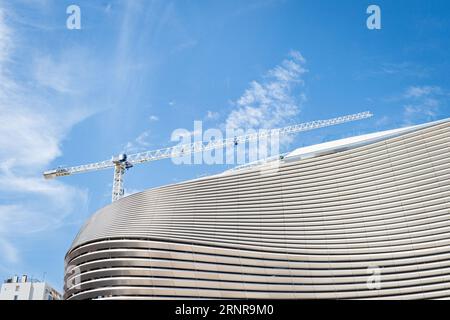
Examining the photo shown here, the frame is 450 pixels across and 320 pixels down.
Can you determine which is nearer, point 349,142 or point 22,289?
point 22,289

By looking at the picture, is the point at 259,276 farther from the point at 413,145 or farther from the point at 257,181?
the point at 413,145

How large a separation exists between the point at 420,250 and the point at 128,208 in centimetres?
4594

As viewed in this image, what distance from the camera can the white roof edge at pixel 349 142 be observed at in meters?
87.2

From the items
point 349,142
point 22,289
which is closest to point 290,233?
point 349,142

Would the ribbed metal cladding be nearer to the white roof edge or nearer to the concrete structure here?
the white roof edge

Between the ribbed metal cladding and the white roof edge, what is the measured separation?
7.04ft

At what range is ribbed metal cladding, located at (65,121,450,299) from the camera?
210ft

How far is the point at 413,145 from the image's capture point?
267ft

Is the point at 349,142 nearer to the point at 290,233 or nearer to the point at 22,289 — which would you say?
the point at 290,233

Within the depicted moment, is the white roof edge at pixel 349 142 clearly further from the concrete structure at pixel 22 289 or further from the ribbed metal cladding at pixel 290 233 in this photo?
the concrete structure at pixel 22 289

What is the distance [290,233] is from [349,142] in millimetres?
26660

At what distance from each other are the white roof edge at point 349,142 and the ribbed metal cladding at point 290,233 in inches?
84.5

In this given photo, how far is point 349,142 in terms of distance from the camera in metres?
92.9
